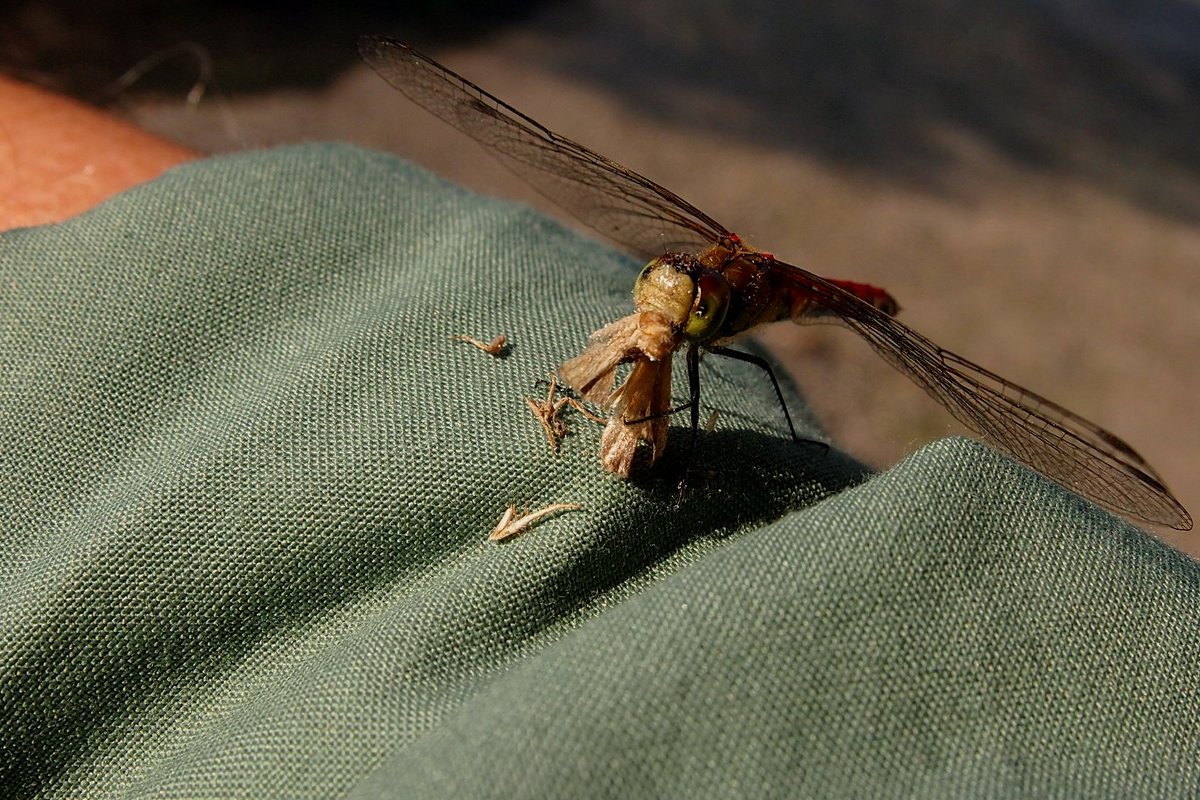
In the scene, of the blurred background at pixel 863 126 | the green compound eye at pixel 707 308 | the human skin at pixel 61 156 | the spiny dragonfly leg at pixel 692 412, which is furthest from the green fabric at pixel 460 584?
the blurred background at pixel 863 126

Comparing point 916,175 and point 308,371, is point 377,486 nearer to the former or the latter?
point 308,371

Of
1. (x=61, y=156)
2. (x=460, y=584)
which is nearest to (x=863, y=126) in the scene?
(x=61, y=156)

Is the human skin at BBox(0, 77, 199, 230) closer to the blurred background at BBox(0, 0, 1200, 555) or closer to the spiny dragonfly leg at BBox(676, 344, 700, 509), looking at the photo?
the spiny dragonfly leg at BBox(676, 344, 700, 509)

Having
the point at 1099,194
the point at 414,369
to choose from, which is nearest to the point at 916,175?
the point at 1099,194

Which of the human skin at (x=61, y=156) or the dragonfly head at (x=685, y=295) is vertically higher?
the dragonfly head at (x=685, y=295)

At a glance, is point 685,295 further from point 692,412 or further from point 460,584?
point 460,584

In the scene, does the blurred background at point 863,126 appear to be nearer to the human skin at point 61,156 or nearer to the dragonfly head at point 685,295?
the human skin at point 61,156
